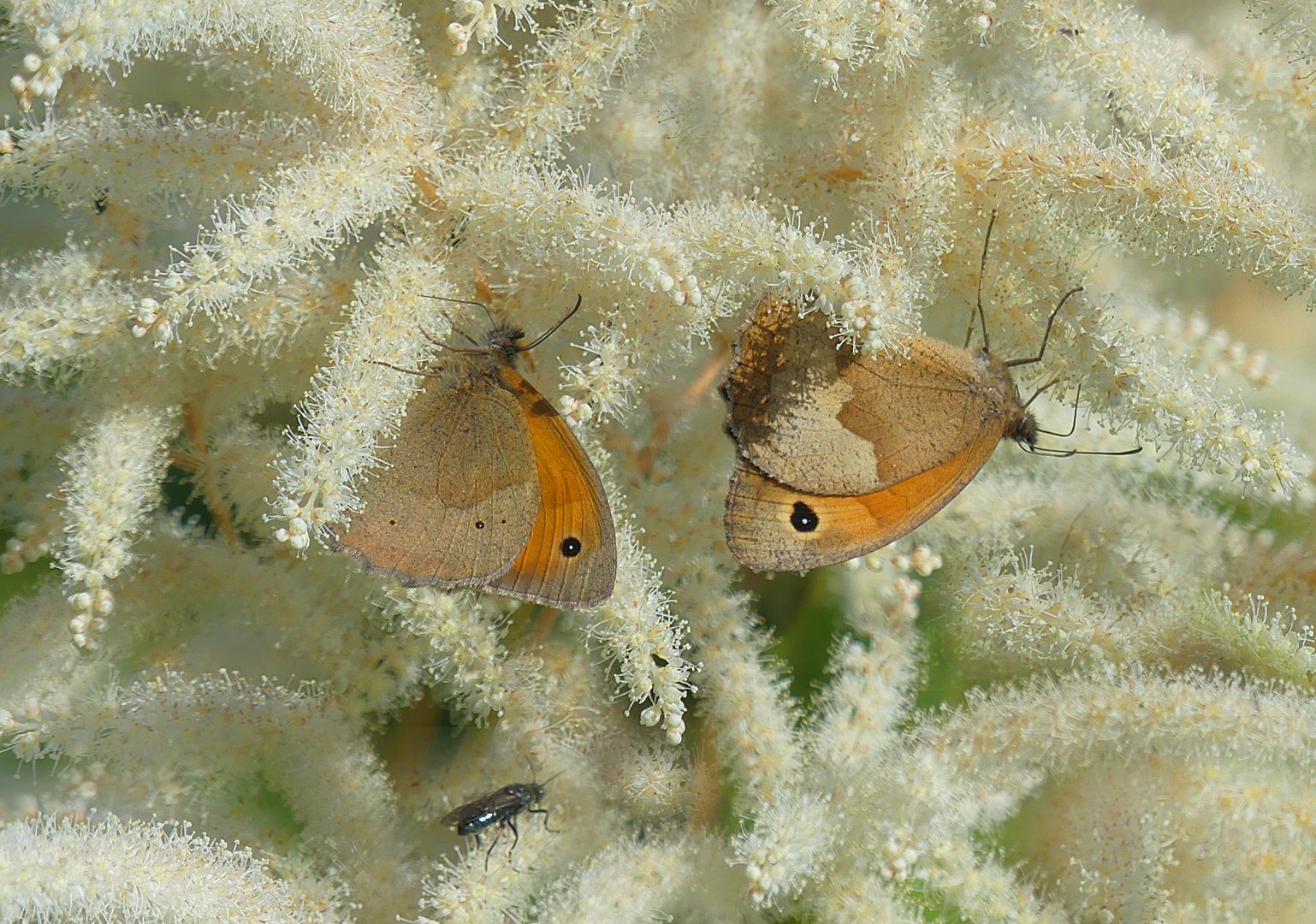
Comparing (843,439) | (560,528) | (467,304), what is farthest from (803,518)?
(467,304)

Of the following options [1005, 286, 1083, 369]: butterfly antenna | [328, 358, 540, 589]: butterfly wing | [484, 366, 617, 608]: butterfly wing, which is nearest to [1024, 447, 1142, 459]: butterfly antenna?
[1005, 286, 1083, 369]: butterfly antenna

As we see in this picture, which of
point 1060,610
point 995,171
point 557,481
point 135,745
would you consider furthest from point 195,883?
point 995,171

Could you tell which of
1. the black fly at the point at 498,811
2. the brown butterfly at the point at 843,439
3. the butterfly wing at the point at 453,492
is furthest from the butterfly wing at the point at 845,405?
the black fly at the point at 498,811

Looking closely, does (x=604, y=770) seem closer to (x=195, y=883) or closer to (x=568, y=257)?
(x=195, y=883)

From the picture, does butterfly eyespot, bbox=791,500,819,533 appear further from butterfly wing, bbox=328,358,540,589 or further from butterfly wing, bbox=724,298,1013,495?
butterfly wing, bbox=328,358,540,589

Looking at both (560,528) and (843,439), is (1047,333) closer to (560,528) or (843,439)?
(843,439)

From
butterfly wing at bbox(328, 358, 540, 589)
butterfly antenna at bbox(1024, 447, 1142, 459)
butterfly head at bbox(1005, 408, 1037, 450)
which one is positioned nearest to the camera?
butterfly wing at bbox(328, 358, 540, 589)
